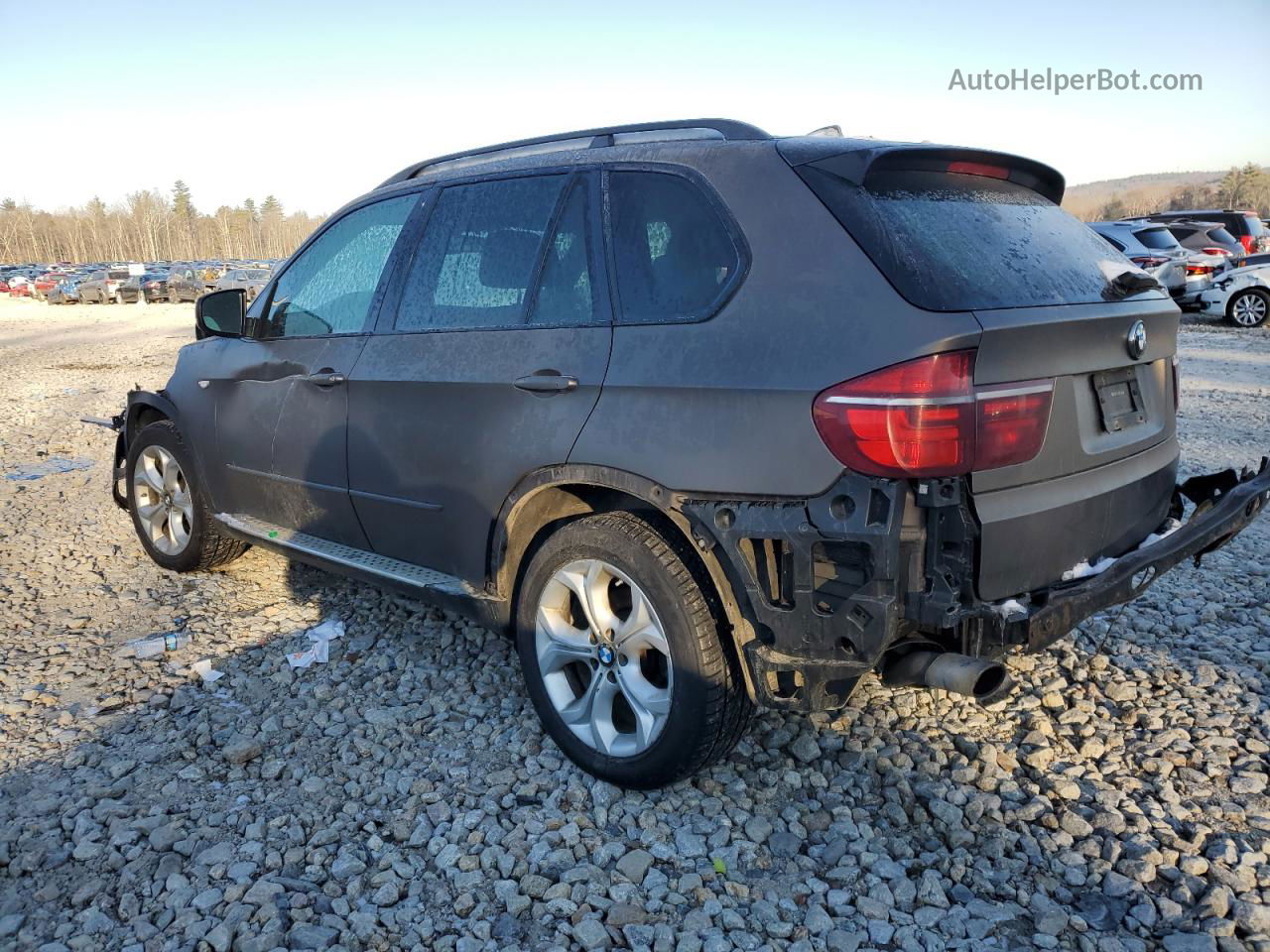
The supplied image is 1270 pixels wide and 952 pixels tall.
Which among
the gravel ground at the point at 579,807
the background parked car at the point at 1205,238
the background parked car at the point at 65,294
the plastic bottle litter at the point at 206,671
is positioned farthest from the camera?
the background parked car at the point at 65,294

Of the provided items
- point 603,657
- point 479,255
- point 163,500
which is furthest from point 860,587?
point 163,500

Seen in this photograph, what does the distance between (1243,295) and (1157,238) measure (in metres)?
2.26

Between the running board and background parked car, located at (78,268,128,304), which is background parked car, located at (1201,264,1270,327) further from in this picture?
background parked car, located at (78,268,128,304)

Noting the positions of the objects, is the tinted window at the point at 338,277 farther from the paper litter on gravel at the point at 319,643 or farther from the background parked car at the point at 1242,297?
the background parked car at the point at 1242,297

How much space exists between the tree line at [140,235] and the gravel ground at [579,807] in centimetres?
12936

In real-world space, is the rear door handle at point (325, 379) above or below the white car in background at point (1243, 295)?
above

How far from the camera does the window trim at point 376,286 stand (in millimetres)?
3795

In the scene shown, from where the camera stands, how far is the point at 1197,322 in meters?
17.4

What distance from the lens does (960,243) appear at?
2672 millimetres

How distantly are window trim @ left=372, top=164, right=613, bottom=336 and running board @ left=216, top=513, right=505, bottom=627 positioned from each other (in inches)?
36.0

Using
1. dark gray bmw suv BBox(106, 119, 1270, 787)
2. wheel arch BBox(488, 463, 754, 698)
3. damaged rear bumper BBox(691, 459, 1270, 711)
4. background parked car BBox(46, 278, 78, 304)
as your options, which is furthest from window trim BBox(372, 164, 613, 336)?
background parked car BBox(46, 278, 78, 304)

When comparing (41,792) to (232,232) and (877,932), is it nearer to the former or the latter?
(877,932)

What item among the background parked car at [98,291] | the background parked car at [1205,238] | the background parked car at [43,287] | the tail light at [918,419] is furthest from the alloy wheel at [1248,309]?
the background parked car at [43,287]

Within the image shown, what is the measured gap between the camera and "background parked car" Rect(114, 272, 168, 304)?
1763 inches
